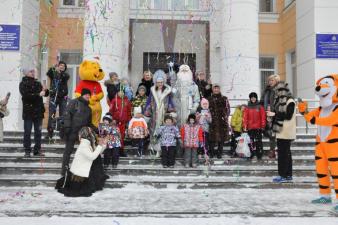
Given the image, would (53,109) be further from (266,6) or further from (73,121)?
(266,6)

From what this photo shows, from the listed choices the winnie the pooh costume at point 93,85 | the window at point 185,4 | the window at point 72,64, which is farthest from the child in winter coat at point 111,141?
the window at point 185,4

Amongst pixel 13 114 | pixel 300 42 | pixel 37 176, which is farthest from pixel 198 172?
pixel 300 42

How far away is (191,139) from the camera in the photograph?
8859 millimetres

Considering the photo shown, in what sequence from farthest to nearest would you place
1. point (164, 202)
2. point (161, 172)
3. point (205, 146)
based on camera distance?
1. point (205, 146)
2. point (161, 172)
3. point (164, 202)

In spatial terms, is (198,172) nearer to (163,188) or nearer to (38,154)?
(163,188)

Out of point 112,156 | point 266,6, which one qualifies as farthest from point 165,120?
point 266,6

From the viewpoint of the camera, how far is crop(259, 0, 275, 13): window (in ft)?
55.5

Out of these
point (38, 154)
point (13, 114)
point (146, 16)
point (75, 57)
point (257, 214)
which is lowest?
point (257, 214)

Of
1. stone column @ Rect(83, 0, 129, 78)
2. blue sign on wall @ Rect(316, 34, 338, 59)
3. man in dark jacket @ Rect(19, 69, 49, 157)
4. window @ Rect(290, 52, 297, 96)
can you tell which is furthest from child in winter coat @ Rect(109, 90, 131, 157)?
window @ Rect(290, 52, 297, 96)

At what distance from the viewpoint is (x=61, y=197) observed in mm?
7098

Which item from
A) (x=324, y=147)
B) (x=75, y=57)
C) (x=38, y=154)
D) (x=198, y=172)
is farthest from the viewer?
(x=75, y=57)

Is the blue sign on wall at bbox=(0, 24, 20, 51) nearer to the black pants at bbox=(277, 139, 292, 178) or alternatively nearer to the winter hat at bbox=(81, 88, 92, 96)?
the winter hat at bbox=(81, 88, 92, 96)

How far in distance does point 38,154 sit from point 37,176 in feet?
2.88

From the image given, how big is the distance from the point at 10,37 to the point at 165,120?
6.94m
